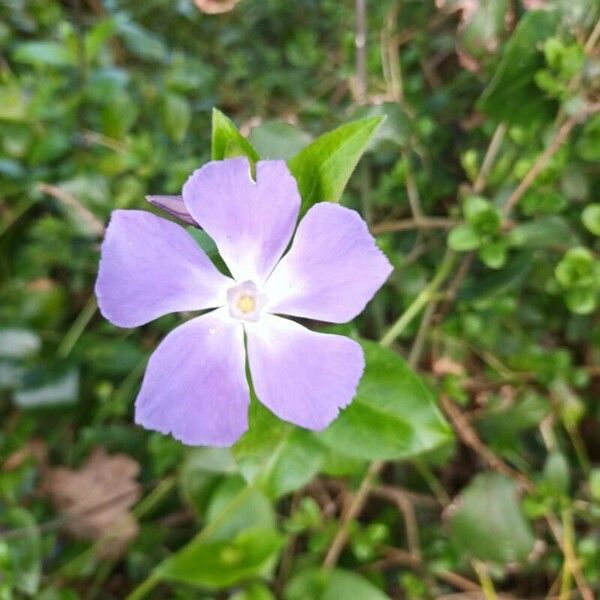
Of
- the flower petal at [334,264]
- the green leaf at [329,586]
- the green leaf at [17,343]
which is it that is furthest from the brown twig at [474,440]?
the green leaf at [17,343]

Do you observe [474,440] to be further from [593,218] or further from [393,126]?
[393,126]

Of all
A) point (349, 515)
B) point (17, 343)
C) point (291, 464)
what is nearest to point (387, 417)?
point (291, 464)

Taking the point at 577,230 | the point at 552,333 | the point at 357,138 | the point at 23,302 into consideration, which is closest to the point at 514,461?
the point at 552,333

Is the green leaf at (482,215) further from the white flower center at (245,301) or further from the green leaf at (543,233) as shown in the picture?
the white flower center at (245,301)

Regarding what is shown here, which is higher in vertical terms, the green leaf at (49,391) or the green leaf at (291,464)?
the green leaf at (291,464)

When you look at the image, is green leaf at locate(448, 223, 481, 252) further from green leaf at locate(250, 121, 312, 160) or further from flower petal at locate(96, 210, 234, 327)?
flower petal at locate(96, 210, 234, 327)

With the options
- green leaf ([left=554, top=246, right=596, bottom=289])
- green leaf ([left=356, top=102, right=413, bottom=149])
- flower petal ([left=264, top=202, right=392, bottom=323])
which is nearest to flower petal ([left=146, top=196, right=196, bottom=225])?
flower petal ([left=264, top=202, right=392, bottom=323])

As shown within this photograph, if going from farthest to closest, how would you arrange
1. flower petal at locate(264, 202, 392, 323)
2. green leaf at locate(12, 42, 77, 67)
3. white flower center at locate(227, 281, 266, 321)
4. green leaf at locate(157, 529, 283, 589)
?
green leaf at locate(12, 42, 77, 67)
green leaf at locate(157, 529, 283, 589)
white flower center at locate(227, 281, 266, 321)
flower petal at locate(264, 202, 392, 323)
